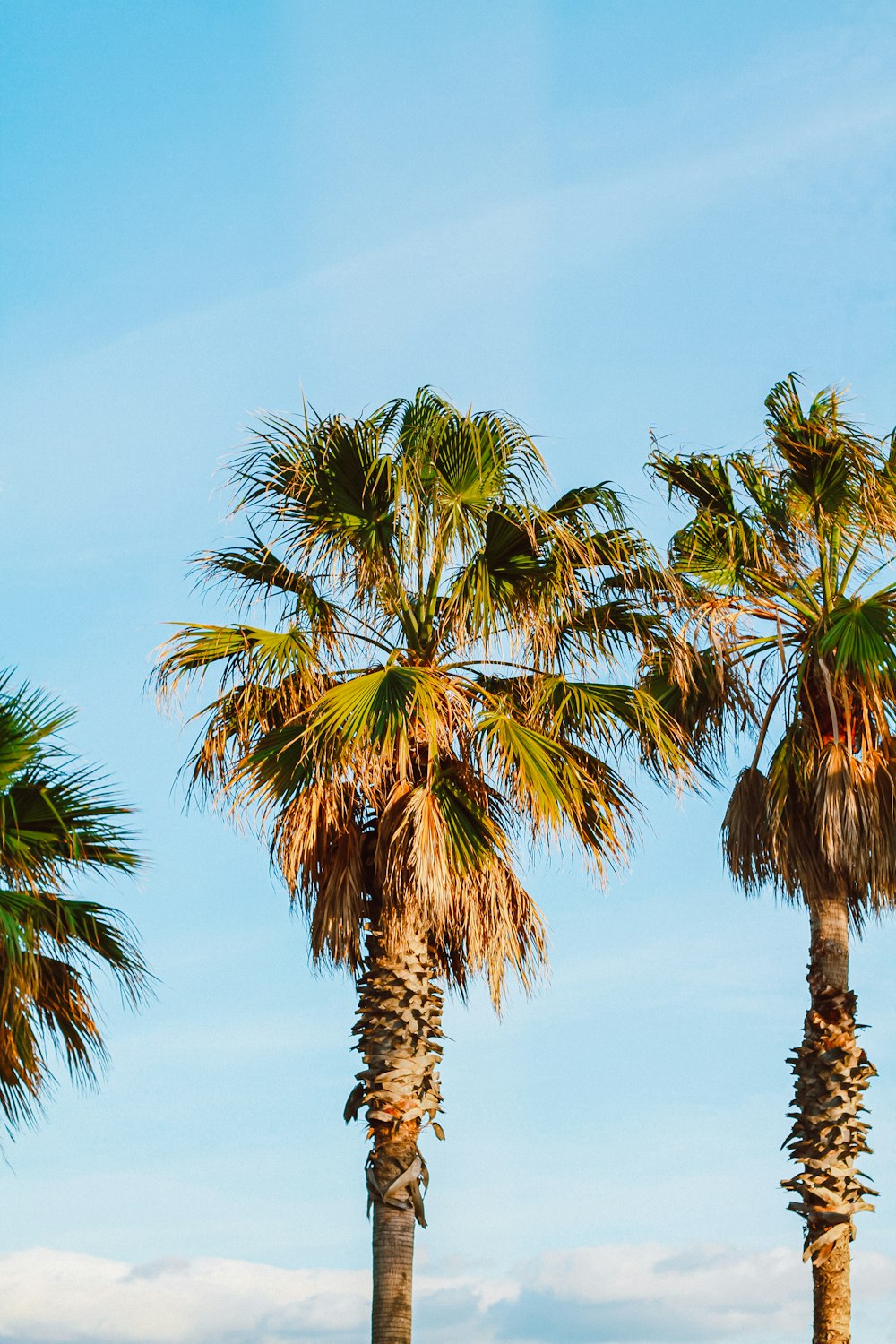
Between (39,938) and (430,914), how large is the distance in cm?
326

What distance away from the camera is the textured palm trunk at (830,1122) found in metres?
15.0

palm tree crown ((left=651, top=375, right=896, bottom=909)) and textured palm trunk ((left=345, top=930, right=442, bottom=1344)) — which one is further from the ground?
palm tree crown ((left=651, top=375, right=896, bottom=909))

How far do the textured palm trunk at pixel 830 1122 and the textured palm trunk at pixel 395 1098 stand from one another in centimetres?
357

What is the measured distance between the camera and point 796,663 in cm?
1664

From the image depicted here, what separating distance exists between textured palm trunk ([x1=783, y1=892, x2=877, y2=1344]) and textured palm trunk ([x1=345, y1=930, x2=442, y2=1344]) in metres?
3.57

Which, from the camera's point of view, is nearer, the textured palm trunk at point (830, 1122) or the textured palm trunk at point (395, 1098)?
the textured palm trunk at point (395, 1098)

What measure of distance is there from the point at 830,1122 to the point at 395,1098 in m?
4.08

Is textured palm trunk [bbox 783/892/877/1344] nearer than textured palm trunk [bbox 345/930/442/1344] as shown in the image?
No

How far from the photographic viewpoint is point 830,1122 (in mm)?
15359

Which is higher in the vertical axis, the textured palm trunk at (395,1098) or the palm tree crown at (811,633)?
the palm tree crown at (811,633)

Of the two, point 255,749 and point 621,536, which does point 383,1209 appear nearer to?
point 255,749

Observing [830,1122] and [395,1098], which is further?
[830,1122]

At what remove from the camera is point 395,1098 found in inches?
556

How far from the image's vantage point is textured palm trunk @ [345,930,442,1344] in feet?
45.0
